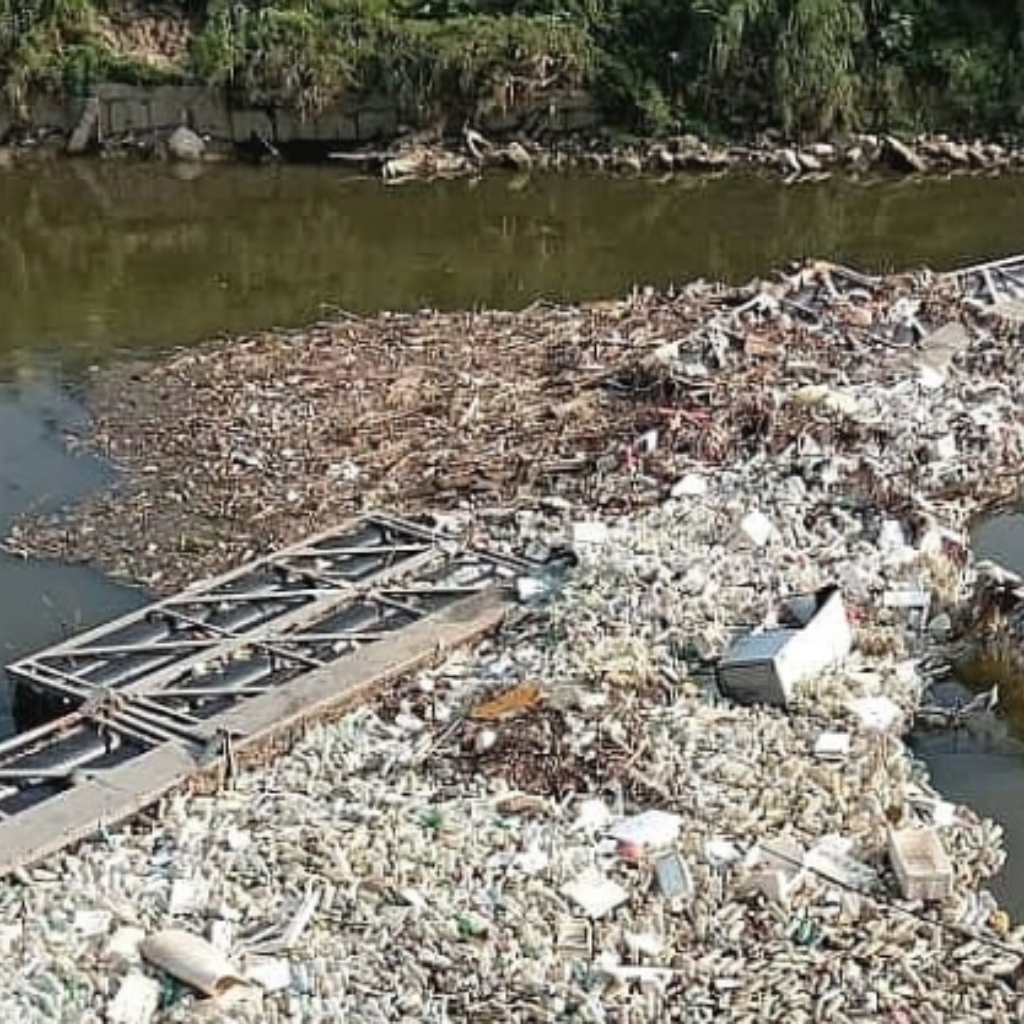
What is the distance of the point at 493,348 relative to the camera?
451 inches

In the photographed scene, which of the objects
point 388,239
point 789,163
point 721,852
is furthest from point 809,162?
point 721,852

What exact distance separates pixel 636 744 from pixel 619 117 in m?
15.0

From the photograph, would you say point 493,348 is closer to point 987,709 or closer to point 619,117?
point 987,709

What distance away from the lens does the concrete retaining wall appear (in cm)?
2016

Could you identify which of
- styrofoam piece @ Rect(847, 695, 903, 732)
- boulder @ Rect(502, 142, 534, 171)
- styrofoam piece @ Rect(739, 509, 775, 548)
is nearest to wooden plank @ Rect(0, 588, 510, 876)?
→ styrofoam piece @ Rect(739, 509, 775, 548)

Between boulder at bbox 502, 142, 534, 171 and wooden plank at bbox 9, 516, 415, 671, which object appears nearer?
wooden plank at bbox 9, 516, 415, 671

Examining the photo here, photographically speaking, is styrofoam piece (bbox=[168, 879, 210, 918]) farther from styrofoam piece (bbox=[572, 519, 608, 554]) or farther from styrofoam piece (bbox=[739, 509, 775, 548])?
styrofoam piece (bbox=[739, 509, 775, 548])

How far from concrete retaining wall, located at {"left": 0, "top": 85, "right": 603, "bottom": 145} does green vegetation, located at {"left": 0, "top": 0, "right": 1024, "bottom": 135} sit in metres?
0.17

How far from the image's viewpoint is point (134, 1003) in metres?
4.97

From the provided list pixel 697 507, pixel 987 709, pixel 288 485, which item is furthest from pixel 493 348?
pixel 987 709

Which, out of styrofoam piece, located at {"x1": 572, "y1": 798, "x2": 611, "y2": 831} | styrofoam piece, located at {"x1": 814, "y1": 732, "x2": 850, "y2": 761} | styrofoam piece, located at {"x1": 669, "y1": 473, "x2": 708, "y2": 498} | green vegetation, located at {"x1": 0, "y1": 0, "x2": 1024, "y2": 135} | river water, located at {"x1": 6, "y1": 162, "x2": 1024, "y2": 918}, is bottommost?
river water, located at {"x1": 6, "y1": 162, "x2": 1024, "y2": 918}

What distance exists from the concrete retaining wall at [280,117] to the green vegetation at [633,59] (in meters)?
0.17

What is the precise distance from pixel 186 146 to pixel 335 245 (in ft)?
16.0

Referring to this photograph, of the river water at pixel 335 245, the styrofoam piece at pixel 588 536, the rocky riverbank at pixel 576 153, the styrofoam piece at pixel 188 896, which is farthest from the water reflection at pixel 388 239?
the styrofoam piece at pixel 188 896
